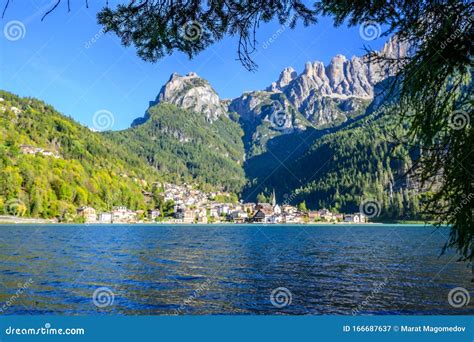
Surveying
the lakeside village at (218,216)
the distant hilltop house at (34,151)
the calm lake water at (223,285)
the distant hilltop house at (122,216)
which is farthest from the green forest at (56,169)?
the calm lake water at (223,285)

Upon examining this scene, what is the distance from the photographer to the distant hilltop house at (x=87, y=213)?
113 meters

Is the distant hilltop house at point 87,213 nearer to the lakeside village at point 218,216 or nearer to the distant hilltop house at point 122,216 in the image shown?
the lakeside village at point 218,216

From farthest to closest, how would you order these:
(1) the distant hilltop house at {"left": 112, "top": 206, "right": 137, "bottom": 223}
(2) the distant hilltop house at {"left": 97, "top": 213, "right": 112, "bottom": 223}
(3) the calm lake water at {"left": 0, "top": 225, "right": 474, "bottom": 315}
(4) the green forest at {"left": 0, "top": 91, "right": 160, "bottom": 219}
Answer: (1) the distant hilltop house at {"left": 112, "top": 206, "right": 137, "bottom": 223}, (2) the distant hilltop house at {"left": 97, "top": 213, "right": 112, "bottom": 223}, (4) the green forest at {"left": 0, "top": 91, "right": 160, "bottom": 219}, (3) the calm lake water at {"left": 0, "top": 225, "right": 474, "bottom": 315}

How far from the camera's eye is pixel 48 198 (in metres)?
108

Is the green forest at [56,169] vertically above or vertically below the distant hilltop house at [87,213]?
above

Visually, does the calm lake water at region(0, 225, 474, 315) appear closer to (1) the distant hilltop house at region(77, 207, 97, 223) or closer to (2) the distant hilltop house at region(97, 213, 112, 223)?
(1) the distant hilltop house at region(77, 207, 97, 223)

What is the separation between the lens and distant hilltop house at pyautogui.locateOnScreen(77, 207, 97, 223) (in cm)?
11275

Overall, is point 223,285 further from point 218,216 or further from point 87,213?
point 218,216

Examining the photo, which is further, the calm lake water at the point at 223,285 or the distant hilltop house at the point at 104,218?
the distant hilltop house at the point at 104,218

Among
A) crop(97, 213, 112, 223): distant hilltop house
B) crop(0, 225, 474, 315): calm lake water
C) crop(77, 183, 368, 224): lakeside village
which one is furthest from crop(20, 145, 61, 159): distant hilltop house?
crop(0, 225, 474, 315): calm lake water

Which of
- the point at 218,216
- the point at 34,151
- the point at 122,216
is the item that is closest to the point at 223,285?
the point at 122,216

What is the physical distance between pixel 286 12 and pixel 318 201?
184 metres

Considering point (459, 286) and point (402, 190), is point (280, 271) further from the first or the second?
point (402, 190)

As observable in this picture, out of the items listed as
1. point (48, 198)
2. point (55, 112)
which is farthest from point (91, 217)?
point (55, 112)
